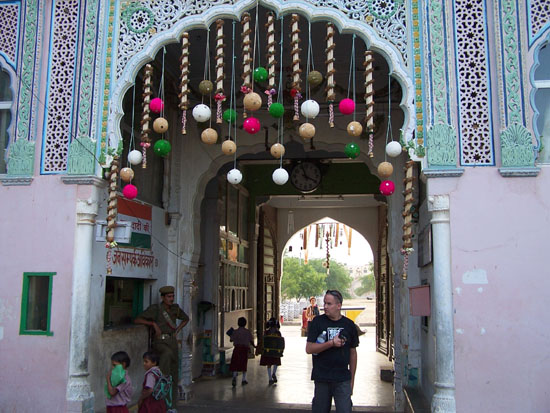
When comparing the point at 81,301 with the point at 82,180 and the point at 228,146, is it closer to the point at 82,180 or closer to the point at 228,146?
the point at 82,180

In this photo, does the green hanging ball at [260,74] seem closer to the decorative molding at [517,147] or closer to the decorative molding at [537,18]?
the decorative molding at [517,147]

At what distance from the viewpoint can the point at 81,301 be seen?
5.62 metres

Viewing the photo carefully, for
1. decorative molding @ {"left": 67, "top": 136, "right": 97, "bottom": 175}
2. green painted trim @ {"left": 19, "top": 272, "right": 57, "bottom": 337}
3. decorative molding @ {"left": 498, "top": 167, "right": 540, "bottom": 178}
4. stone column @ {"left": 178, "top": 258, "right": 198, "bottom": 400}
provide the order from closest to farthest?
1. decorative molding @ {"left": 498, "top": 167, "right": 540, "bottom": 178}
2. green painted trim @ {"left": 19, "top": 272, "right": 57, "bottom": 337}
3. decorative molding @ {"left": 67, "top": 136, "right": 97, "bottom": 175}
4. stone column @ {"left": 178, "top": 258, "right": 198, "bottom": 400}

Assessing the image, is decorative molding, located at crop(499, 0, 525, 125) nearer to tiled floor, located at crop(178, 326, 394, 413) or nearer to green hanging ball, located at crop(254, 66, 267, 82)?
green hanging ball, located at crop(254, 66, 267, 82)

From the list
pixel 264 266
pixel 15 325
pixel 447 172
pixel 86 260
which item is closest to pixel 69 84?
pixel 86 260

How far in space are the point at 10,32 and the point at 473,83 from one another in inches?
187

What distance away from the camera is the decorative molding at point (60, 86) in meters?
5.89

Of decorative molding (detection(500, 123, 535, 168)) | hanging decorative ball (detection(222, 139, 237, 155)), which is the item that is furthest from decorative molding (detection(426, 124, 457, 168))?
hanging decorative ball (detection(222, 139, 237, 155))

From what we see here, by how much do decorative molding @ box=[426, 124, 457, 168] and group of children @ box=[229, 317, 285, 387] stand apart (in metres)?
4.95

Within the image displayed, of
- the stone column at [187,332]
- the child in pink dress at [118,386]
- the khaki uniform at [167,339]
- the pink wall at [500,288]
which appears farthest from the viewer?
the stone column at [187,332]

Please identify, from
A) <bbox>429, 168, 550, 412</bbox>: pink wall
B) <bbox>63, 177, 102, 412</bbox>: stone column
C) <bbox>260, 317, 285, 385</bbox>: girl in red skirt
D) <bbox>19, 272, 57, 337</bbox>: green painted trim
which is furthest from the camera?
<bbox>260, 317, 285, 385</bbox>: girl in red skirt

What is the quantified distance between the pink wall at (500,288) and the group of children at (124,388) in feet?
8.49

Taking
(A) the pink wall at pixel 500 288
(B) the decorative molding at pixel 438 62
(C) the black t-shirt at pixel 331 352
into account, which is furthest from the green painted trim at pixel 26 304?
(B) the decorative molding at pixel 438 62

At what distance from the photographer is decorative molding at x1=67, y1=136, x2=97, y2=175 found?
227 inches
